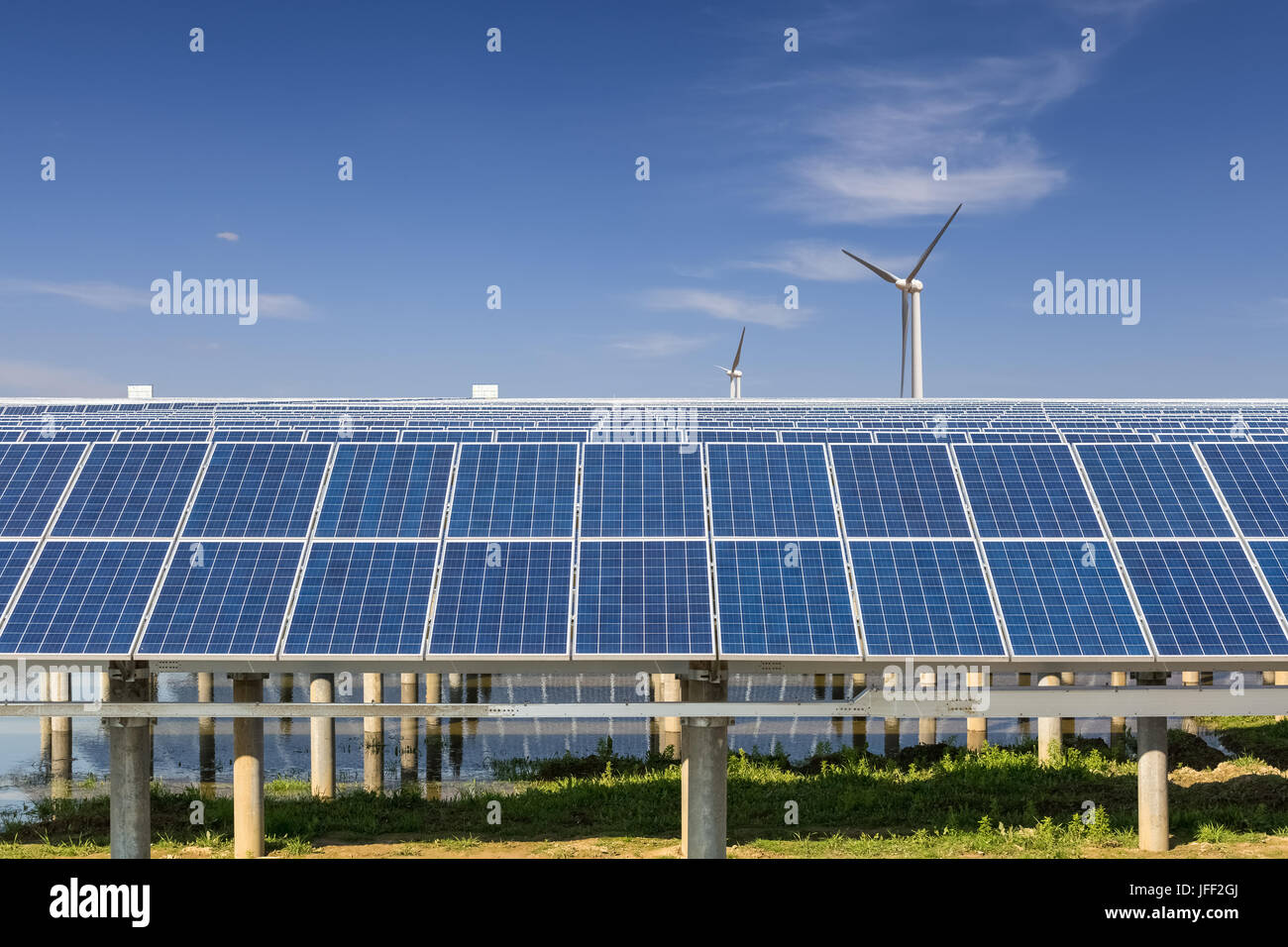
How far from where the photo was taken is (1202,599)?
20.9 metres

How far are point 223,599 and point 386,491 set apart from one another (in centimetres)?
431

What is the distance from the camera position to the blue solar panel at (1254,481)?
22.8 meters

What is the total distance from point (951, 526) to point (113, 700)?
17.3m

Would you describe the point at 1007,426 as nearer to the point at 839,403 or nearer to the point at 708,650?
the point at 839,403

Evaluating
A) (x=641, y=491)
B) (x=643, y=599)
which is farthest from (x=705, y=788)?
(x=641, y=491)

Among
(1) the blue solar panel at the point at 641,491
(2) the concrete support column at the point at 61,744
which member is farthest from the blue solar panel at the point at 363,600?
(2) the concrete support column at the point at 61,744

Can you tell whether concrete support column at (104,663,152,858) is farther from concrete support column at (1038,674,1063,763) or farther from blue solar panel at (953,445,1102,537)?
concrete support column at (1038,674,1063,763)

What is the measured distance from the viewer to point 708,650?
63.6 ft

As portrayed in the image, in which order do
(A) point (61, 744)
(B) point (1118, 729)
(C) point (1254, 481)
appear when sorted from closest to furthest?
(C) point (1254, 481) → (A) point (61, 744) → (B) point (1118, 729)

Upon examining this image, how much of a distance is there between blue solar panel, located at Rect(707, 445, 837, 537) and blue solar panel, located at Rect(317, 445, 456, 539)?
6.14m

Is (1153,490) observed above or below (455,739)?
above

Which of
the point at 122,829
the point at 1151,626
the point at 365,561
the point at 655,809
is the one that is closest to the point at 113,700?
the point at 122,829

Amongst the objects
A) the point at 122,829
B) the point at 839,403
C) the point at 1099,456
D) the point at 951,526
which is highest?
the point at 839,403

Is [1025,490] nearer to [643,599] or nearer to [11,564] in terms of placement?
[643,599]
